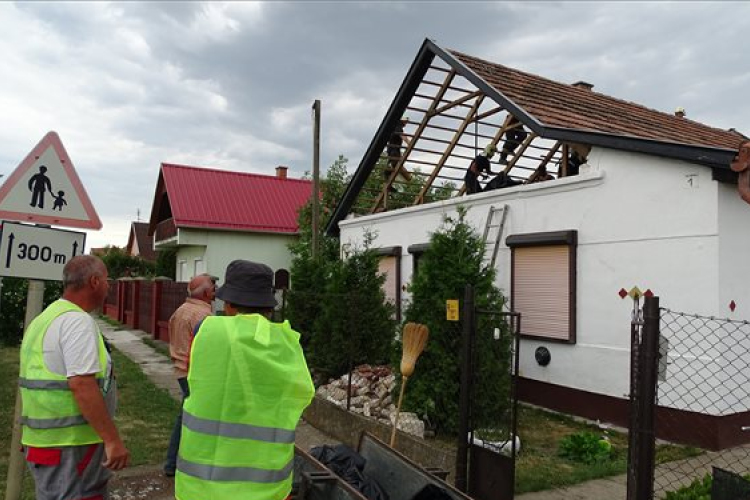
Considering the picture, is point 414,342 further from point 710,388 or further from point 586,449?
point 710,388

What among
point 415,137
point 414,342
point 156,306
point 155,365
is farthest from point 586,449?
point 156,306

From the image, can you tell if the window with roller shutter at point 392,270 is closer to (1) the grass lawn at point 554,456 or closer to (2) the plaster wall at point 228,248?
(1) the grass lawn at point 554,456

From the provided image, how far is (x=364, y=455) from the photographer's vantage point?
445 cm

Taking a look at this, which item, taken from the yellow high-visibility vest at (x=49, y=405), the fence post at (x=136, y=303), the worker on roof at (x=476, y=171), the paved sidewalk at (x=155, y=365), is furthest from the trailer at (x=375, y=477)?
the fence post at (x=136, y=303)

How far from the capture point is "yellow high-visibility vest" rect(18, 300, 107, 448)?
3047mm

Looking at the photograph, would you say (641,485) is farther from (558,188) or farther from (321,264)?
(321,264)

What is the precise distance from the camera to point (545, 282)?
29.9 feet

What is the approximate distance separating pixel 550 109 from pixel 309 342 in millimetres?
5531

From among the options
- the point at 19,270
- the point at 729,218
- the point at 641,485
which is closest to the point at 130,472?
the point at 19,270

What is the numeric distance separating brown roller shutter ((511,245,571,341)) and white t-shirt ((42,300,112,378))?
22.9ft

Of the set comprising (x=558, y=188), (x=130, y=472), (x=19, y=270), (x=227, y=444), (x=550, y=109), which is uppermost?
(x=550, y=109)

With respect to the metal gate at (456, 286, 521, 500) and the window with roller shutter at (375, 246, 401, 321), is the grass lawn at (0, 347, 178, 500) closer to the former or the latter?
the metal gate at (456, 286, 521, 500)

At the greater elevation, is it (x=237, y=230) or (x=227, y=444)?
(x=237, y=230)

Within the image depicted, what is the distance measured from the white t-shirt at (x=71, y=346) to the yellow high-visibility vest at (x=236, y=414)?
0.76 meters
